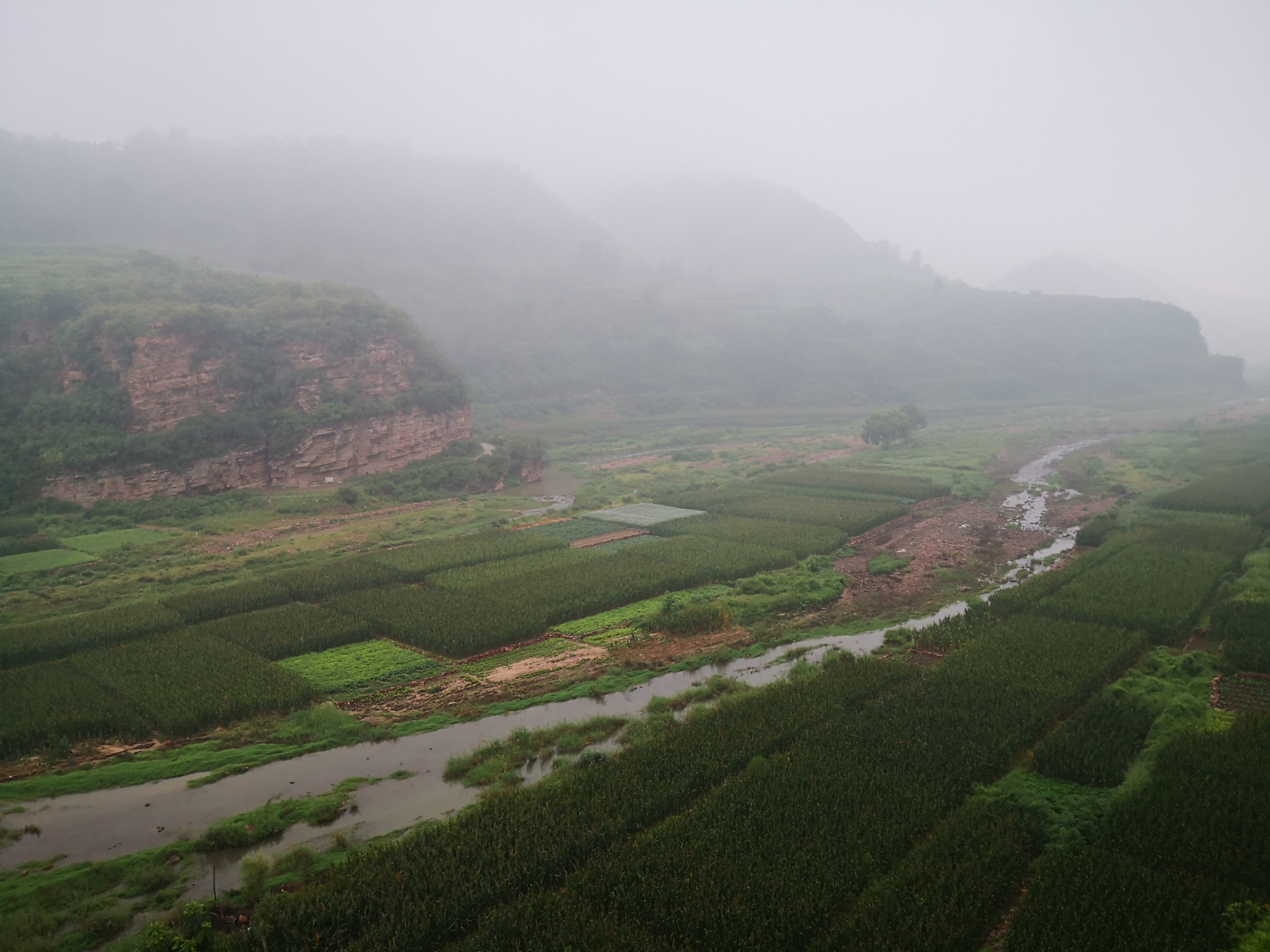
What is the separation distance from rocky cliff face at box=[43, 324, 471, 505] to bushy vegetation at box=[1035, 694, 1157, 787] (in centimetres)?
5221

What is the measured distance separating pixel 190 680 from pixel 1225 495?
56791mm

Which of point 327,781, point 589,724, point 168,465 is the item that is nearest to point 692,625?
point 589,724

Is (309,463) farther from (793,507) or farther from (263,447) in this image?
(793,507)

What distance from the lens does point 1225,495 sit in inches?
1955

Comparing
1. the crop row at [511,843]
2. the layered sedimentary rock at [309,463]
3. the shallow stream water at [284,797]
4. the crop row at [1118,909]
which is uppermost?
the layered sedimentary rock at [309,463]

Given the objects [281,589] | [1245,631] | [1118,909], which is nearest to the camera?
[1118,909]

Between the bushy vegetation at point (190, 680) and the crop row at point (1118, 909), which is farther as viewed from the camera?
the bushy vegetation at point (190, 680)

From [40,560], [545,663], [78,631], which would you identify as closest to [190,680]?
[78,631]

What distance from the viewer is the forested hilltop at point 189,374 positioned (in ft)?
165

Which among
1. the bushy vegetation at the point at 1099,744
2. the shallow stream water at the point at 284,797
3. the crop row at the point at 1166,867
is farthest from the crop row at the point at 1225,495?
the shallow stream water at the point at 284,797

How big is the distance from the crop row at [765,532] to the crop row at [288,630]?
1991cm

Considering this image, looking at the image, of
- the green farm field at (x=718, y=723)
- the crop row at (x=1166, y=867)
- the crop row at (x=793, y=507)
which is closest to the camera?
the crop row at (x=1166, y=867)

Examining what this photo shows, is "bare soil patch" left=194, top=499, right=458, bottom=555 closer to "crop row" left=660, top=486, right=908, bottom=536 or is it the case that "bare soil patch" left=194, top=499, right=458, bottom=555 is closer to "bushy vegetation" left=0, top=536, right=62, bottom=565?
"bushy vegetation" left=0, top=536, right=62, bottom=565

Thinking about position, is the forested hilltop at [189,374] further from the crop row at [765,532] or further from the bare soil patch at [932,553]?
the bare soil patch at [932,553]
